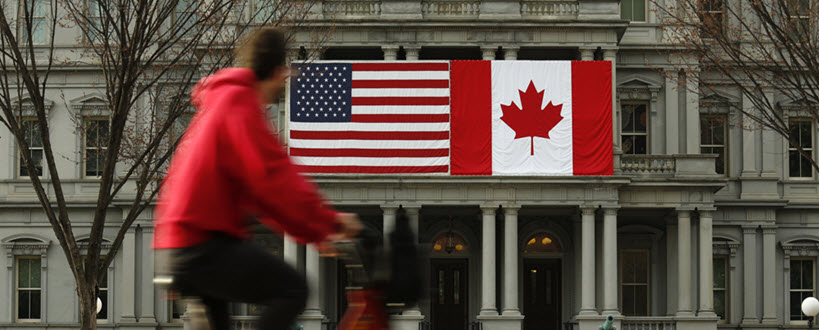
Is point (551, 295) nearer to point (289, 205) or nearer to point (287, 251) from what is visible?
point (287, 251)

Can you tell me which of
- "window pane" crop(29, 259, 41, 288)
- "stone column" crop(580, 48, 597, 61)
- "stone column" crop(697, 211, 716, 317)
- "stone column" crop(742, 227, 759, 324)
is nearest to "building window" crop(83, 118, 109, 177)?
"window pane" crop(29, 259, 41, 288)

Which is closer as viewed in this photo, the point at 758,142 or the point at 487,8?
the point at 487,8

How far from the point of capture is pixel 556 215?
37562mm

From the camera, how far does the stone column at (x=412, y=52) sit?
114ft

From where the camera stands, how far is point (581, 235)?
36094 mm

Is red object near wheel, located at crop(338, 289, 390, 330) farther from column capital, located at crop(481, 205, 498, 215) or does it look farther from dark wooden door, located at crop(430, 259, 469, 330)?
dark wooden door, located at crop(430, 259, 469, 330)

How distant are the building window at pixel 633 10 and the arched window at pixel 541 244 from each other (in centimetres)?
783

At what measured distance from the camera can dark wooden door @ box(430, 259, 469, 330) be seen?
38312 millimetres

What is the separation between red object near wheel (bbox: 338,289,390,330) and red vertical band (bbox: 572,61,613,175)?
29080 mm

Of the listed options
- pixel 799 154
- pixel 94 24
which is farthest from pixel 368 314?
pixel 799 154

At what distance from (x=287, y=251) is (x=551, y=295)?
9.18m

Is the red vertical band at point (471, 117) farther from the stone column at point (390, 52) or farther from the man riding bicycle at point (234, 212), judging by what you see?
the man riding bicycle at point (234, 212)

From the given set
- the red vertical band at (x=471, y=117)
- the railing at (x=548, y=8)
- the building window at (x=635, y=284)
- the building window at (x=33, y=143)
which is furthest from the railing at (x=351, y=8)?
the building window at (x=33, y=143)

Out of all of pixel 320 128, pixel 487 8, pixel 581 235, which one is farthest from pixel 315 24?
pixel 581 235
